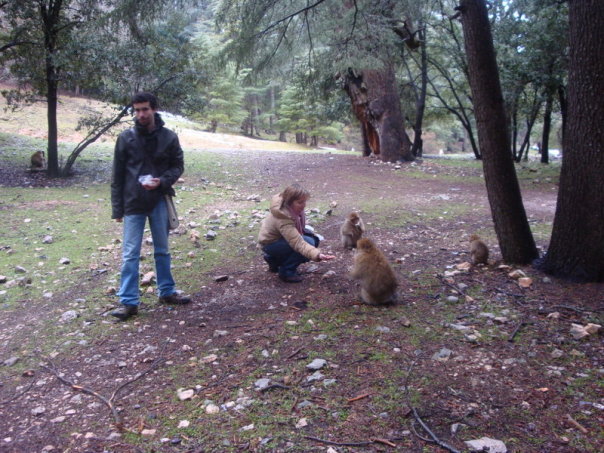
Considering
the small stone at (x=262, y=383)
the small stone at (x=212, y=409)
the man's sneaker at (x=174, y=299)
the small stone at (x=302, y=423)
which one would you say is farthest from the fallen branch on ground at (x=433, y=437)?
the man's sneaker at (x=174, y=299)

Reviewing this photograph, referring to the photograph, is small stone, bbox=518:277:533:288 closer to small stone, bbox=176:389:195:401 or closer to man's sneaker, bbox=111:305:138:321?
small stone, bbox=176:389:195:401

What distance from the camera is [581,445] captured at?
105 inches

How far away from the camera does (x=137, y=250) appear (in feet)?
15.3

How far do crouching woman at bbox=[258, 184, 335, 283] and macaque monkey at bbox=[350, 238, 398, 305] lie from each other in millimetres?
365

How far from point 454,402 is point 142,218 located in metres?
3.26

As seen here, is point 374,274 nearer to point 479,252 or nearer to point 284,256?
point 284,256

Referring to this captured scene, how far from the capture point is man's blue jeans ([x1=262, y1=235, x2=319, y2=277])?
5441 mm

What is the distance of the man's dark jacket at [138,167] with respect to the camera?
4629mm

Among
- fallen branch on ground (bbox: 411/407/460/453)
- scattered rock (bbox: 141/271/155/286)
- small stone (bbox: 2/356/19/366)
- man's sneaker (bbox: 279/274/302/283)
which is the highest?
man's sneaker (bbox: 279/274/302/283)

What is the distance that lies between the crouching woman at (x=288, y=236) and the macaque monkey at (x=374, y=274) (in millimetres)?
365

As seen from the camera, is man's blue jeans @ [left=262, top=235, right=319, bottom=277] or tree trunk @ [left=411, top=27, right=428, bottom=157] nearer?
man's blue jeans @ [left=262, top=235, right=319, bottom=277]

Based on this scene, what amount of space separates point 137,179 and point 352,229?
311 centimetres

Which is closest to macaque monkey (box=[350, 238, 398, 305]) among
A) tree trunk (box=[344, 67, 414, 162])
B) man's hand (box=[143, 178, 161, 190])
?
man's hand (box=[143, 178, 161, 190])

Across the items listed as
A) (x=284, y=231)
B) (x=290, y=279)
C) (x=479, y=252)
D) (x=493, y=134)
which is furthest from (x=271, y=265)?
(x=493, y=134)
